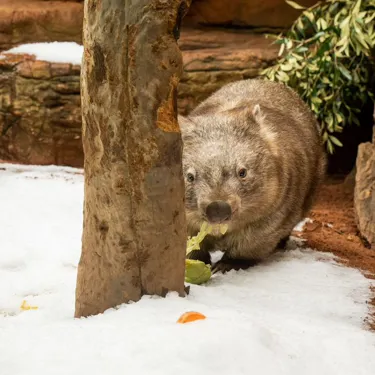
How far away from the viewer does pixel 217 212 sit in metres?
3.79

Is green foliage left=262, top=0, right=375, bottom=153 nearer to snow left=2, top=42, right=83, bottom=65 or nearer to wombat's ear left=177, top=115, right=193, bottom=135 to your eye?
snow left=2, top=42, right=83, bottom=65

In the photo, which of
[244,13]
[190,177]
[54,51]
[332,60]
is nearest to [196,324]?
[190,177]

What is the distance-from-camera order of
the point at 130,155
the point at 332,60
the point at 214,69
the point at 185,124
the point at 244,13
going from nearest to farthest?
the point at 130,155
the point at 185,124
the point at 332,60
the point at 214,69
the point at 244,13


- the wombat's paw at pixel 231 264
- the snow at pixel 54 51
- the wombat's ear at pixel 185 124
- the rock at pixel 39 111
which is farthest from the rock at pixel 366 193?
the snow at pixel 54 51

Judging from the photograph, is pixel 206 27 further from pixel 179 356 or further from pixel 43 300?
pixel 179 356

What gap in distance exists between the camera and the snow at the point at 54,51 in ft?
23.0

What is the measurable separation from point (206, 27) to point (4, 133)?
236cm

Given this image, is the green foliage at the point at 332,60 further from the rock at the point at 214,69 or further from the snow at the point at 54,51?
the snow at the point at 54,51

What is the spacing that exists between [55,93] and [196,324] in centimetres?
470

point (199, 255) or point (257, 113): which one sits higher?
point (257, 113)

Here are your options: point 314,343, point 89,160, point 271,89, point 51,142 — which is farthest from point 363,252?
point 51,142

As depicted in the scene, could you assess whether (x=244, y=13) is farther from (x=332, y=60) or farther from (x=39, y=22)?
(x=39, y=22)

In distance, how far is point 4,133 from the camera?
704cm

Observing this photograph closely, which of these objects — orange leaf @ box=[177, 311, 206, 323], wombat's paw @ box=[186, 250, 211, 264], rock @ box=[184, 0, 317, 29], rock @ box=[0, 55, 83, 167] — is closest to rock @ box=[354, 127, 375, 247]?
wombat's paw @ box=[186, 250, 211, 264]
